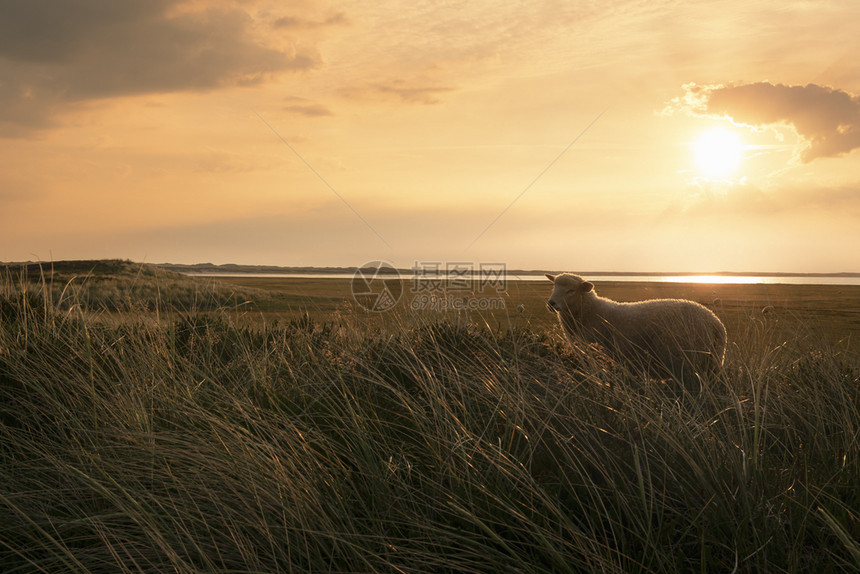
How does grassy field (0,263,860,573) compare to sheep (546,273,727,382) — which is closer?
grassy field (0,263,860,573)

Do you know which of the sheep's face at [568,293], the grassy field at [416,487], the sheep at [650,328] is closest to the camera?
the grassy field at [416,487]

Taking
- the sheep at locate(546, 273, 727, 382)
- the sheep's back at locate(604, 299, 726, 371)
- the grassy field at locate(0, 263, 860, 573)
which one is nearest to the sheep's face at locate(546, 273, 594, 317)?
the sheep at locate(546, 273, 727, 382)

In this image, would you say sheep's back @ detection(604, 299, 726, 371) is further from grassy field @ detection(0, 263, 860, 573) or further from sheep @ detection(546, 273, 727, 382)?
grassy field @ detection(0, 263, 860, 573)

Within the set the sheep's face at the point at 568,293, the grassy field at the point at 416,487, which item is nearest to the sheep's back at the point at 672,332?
the sheep's face at the point at 568,293

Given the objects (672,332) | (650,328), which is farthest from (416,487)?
(650,328)

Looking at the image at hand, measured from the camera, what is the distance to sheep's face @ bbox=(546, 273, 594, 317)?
33.0 feet

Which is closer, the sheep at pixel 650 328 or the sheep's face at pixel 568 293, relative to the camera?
the sheep at pixel 650 328

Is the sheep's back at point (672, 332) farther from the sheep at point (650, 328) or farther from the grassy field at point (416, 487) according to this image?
the grassy field at point (416, 487)

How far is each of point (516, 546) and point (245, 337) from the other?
593 centimetres

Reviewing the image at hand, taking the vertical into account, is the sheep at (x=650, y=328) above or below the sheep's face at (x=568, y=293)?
below

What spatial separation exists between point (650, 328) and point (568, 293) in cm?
159

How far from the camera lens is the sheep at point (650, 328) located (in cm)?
867

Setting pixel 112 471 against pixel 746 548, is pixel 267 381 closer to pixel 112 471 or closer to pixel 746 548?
pixel 112 471

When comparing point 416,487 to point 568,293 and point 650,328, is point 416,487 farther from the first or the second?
point 568,293
